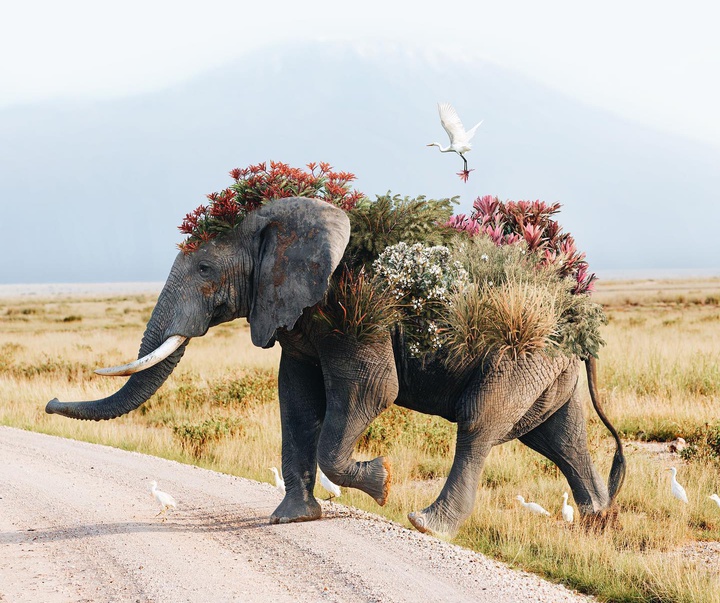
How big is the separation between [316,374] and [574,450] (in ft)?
9.18

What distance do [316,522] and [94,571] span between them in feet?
7.04

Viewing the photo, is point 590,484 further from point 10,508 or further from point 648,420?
point 10,508

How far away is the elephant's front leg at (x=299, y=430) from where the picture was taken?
29.3 ft

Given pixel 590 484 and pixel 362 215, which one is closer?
pixel 362 215

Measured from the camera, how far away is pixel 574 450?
9.80m

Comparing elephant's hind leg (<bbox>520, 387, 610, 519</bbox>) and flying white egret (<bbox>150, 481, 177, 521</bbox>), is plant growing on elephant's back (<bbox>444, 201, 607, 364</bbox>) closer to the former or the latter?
elephant's hind leg (<bbox>520, 387, 610, 519</bbox>)

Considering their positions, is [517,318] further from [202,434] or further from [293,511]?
[202,434]

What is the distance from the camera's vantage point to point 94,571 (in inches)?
299

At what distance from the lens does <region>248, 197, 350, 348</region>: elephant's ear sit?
25.4ft

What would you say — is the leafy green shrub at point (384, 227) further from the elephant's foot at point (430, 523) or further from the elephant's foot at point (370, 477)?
the elephant's foot at point (430, 523)

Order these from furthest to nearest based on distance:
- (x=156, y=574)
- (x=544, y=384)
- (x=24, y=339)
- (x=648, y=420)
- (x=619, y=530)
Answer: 1. (x=24, y=339)
2. (x=648, y=420)
3. (x=619, y=530)
4. (x=544, y=384)
5. (x=156, y=574)

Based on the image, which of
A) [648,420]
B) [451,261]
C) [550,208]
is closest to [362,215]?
[451,261]

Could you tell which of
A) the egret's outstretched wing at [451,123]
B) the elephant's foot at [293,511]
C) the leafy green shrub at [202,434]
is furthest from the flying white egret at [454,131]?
the leafy green shrub at [202,434]

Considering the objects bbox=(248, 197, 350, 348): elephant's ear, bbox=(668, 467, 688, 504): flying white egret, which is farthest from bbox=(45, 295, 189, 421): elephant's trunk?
bbox=(668, 467, 688, 504): flying white egret
